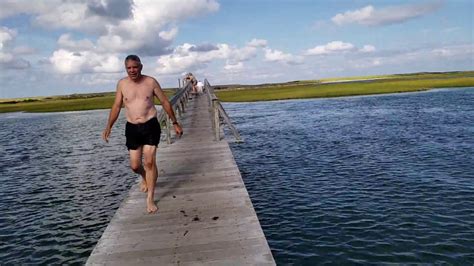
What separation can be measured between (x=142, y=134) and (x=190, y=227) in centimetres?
183

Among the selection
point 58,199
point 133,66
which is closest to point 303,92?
point 58,199

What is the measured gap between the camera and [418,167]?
13.6 m

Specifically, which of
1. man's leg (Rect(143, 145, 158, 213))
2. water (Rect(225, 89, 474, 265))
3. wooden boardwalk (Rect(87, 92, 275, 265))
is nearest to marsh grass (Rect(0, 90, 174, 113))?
water (Rect(225, 89, 474, 265))

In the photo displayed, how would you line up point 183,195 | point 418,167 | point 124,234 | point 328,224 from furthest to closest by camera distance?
1. point 418,167
2. point 328,224
3. point 183,195
4. point 124,234

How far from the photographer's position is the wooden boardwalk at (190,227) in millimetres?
5355

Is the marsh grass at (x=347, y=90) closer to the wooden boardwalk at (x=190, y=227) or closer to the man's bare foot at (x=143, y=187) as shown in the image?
the wooden boardwalk at (x=190, y=227)

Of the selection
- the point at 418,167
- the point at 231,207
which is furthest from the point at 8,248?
the point at 418,167

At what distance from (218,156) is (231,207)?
4.83 m

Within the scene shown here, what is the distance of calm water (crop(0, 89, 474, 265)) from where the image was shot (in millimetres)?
7820

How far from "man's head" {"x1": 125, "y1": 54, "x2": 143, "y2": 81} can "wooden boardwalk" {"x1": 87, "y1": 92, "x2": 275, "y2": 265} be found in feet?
8.20

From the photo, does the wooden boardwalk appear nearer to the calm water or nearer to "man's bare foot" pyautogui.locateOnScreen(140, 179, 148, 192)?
"man's bare foot" pyautogui.locateOnScreen(140, 179, 148, 192)

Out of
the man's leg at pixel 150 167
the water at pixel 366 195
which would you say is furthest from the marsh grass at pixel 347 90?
the man's leg at pixel 150 167

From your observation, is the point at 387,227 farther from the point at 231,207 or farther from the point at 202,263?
the point at 202,263

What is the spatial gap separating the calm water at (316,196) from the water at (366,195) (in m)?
0.03
